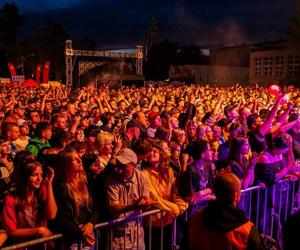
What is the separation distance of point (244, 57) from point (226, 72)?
21.9 ft

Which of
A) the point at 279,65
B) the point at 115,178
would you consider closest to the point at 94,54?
the point at 279,65

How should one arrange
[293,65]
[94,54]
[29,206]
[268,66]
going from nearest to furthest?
[29,206] < [94,54] < [293,65] < [268,66]

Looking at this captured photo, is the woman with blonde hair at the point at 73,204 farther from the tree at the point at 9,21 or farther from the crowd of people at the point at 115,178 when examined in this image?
the tree at the point at 9,21

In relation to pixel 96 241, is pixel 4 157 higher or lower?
higher

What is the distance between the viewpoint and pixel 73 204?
383 cm

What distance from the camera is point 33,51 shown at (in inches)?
2643

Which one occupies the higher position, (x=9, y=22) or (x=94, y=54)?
(x=9, y=22)

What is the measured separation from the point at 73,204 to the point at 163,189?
107 centimetres

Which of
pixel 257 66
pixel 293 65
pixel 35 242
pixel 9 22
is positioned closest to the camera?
pixel 35 242

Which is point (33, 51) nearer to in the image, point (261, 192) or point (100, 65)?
point (100, 65)

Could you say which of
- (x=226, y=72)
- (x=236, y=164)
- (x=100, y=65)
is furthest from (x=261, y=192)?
(x=226, y=72)

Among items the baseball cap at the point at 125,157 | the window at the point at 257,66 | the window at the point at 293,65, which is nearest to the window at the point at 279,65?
the window at the point at 293,65

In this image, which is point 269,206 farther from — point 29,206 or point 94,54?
point 94,54

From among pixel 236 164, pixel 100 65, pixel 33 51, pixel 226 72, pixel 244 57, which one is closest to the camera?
pixel 236 164
